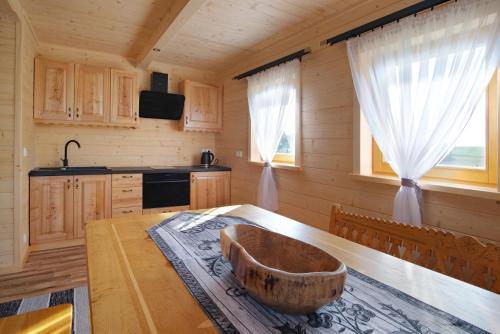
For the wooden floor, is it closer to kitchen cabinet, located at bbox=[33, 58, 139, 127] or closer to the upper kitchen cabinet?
kitchen cabinet, located at bbox=[33, 58, 139, 127]

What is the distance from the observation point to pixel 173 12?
2.38 meters

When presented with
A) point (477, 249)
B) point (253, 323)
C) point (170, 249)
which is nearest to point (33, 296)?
point (170, 249)

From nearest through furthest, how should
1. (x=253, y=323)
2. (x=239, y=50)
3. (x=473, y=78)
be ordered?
1. (x=253, y=323)
2. (x=473, y=78)
3. (x=239, y=50)

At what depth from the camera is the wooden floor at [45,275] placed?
7.50ft

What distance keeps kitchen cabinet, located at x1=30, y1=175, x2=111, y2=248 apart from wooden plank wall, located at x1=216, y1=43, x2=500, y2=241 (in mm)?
2079

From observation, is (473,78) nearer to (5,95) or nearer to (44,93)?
(5,95)

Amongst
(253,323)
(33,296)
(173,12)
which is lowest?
(33,296)

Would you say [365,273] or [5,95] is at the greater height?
[5,95]

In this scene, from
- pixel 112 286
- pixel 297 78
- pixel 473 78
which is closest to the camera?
pixel 112 286

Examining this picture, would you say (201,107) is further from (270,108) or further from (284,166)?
(284,166)

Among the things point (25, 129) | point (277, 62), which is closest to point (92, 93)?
point (25, 129)

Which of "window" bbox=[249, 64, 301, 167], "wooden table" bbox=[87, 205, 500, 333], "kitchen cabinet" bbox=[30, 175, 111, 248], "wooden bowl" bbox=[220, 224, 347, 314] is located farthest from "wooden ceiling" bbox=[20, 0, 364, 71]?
"wooden bowl" bbox=[220, 224, 347, 314]

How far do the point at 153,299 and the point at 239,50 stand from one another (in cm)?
326

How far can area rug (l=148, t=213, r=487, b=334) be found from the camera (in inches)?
25.8
